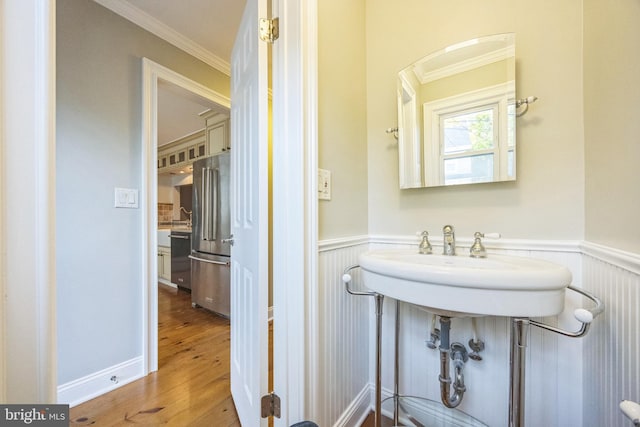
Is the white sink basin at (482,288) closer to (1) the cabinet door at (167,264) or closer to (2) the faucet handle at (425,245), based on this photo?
(2) the faucet handle at (425,245)

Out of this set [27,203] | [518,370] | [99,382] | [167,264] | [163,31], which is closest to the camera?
[27,203]

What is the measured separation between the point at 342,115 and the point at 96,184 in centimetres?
150

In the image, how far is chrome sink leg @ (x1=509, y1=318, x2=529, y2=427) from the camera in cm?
74

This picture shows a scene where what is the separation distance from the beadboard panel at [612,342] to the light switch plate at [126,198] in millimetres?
2218

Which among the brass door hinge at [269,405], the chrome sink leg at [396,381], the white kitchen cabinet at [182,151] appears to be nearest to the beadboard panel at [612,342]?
the chrome sink leg at [396,381]

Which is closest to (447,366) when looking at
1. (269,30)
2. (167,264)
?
(269,30)

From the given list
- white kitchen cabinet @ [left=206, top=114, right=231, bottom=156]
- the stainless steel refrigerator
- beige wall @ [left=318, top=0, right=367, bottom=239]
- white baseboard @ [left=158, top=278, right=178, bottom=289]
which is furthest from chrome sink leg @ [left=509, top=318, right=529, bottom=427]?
white baseboard @ [left=158, top=278, right=178, bottom=289]

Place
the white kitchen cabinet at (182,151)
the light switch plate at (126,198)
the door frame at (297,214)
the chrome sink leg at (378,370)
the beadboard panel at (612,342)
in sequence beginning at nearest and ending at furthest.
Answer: the beadboard panel at (612,342) → the door frame at (297,214) → the chrome sink leg at (378,370) → the light switch plate at (126,198) → the white kitchen cabinet at (182,151)

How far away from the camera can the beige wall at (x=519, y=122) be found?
94 centimetres

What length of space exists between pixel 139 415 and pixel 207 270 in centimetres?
149

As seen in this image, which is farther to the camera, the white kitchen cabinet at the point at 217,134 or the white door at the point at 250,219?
the white kitchen cabinet at the point at 217,134

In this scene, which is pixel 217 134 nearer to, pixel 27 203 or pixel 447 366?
pixel 27 203

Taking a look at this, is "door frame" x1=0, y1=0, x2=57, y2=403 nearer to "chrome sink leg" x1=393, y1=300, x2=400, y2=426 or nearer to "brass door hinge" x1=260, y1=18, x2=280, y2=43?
"brass door hinge" x1=260, y1=18, x2=280, y2=43

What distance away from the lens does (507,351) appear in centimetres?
104
